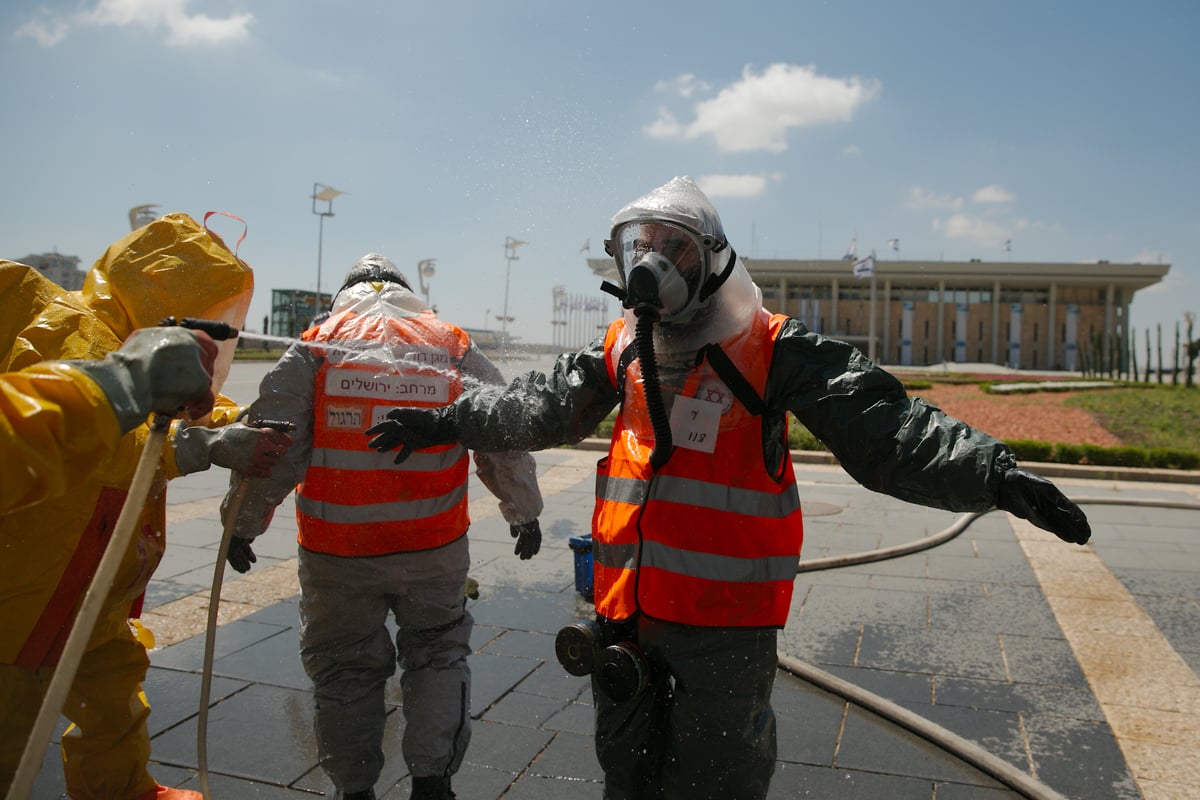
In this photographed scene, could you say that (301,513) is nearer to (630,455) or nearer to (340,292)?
(340,292)

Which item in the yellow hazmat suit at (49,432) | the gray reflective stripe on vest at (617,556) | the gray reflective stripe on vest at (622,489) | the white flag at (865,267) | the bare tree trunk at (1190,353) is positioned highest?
the white flag at (865,267)

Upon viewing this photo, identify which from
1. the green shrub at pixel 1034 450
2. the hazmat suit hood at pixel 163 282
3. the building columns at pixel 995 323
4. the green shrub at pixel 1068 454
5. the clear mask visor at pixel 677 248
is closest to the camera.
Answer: the clear mask visor at pixel 677 248

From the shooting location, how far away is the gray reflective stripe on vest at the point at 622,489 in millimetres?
2316

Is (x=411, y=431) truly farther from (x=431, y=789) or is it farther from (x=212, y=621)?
(x=431, y=789)

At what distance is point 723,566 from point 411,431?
1.03 m

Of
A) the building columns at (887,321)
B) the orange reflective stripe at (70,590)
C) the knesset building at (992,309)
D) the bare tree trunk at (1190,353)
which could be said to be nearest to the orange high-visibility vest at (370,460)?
the orange reflective stripe at (70,590)

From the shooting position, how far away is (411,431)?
8.68 feet

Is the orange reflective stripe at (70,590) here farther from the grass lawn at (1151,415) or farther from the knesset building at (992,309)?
the knesset building at (992,309)

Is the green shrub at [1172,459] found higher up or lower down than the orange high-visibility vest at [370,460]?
Result: lower down

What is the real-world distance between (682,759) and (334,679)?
123 centimetres

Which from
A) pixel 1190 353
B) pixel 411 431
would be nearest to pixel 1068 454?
pixel 411 431

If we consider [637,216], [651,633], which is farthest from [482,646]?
[637,216]

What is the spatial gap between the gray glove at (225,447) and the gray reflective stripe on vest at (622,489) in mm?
956

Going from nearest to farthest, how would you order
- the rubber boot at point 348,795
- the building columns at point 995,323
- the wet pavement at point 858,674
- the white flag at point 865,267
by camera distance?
the rubber boot at point 348,795, the wet pavement at point 858,674, the white flag at point 865,267, the building columns at point 995,323
